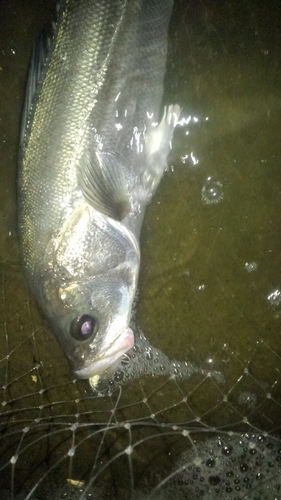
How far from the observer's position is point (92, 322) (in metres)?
2.23

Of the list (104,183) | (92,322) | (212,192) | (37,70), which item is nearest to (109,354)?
(92,322)

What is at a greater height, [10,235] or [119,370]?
[10,235]

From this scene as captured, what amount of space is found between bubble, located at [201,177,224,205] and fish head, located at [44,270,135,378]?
0.87m

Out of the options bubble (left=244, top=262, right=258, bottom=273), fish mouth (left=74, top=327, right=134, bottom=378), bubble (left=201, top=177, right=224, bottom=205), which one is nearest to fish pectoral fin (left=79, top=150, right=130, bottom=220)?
bubble (left=201, top=177, right=224, bottom=205)

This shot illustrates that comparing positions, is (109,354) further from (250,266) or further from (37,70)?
(37,70)

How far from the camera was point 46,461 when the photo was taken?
2.76 meters

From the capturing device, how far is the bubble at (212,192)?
2646mm

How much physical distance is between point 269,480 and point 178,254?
1.48 metres

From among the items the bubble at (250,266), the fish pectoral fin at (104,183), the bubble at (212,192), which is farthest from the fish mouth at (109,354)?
the bubble at (212,192)

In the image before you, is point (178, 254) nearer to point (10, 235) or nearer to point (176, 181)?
point (176, 181)

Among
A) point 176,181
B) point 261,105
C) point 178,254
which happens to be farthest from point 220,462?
point 261,105

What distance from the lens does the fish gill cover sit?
103 inches

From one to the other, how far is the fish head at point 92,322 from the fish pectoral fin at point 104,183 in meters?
0.40

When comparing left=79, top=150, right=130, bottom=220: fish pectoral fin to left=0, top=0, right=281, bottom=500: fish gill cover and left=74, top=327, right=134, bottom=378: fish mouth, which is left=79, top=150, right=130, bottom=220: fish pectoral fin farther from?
left=74, top=327, right=134, bottom=378: fish mouth
